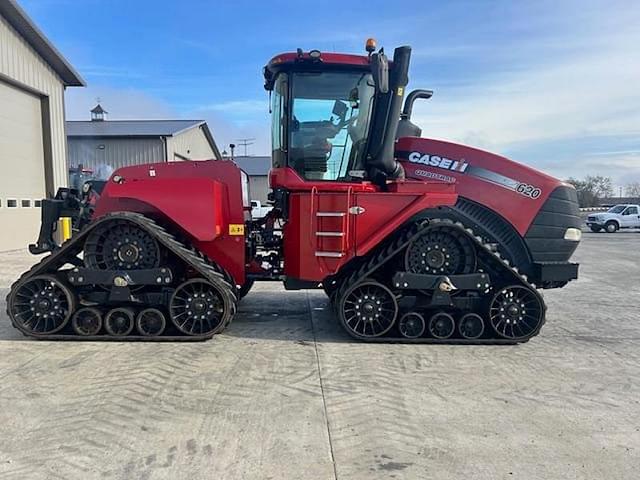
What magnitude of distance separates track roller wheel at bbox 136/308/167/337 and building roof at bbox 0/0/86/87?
10835 mm

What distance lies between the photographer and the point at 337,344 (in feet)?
17.5

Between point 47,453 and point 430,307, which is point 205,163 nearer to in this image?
point 430,307

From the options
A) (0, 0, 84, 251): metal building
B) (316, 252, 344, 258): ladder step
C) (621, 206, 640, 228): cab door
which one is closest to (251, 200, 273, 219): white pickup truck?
(316, 252, 344, 258): ladder step

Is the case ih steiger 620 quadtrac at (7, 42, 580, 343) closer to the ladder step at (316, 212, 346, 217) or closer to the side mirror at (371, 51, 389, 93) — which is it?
the ladder step at (316, 212, 346, 217)

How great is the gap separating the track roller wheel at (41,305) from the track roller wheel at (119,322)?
400mm

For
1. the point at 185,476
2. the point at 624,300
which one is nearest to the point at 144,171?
the point at 185,476

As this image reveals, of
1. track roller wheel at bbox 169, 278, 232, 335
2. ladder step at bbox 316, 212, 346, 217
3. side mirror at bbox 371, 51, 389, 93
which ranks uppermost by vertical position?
side mirror at bbox 371, 51, 389, 93

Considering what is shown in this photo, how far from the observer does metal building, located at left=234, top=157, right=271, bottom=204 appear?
4256cm

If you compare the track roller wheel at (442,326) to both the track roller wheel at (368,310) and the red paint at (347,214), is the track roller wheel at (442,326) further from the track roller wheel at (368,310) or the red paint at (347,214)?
the red paint at (347,214)

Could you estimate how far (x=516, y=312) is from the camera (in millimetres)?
5379

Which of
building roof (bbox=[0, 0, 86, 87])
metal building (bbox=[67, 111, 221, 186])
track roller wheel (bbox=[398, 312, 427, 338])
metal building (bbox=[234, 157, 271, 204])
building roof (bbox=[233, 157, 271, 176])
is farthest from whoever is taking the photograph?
building roof (bbox=[233, 157, 271, 176])

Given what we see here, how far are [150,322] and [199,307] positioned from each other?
556 millimetres

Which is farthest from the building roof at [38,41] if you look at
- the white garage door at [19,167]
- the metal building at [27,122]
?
the white garage door at [19,167]

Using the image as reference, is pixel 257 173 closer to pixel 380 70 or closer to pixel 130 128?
pixel 130 128
